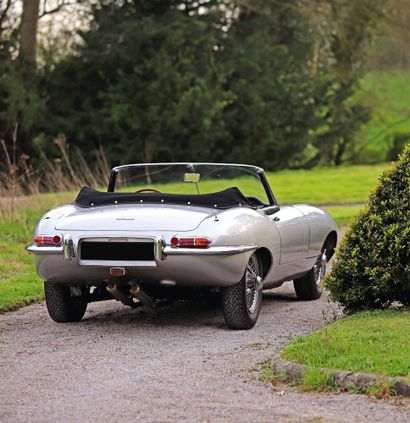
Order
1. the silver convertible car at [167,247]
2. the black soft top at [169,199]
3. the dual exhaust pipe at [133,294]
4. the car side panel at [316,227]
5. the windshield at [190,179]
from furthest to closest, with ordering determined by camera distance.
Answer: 1. the car side panel at [316,227]
2. the windshield at [190,179]
3. the black soft top at [169,199]
4. the dual exhaust pipe at [133,294]
5. the silver convertible car at [167,247]

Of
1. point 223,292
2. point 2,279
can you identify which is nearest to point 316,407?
point 223,292

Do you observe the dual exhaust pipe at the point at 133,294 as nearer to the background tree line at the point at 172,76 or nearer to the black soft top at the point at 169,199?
the black soft top at the point at 169,199

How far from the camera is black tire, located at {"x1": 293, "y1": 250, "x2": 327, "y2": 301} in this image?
1041 centimetres

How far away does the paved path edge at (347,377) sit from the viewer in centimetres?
598

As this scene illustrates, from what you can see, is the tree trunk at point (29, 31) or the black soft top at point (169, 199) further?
the tree trunk at point (29, 31)

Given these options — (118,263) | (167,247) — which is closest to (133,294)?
(118,263)

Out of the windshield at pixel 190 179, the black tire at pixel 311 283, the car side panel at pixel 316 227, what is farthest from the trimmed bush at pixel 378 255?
the black tire at pixel 311 283

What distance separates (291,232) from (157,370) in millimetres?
3043

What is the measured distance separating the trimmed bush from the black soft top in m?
0.98

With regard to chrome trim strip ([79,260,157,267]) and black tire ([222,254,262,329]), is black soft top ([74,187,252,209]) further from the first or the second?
chrome trim strip ([79,260,157,267])

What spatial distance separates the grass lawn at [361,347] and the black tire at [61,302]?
239 cm

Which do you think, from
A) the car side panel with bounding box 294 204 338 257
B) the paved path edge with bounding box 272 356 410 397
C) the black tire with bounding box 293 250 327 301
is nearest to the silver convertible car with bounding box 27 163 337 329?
the car side panel with bounding box 294 204 338 257

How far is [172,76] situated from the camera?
36.2m

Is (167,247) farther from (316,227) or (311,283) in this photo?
(311,283)
